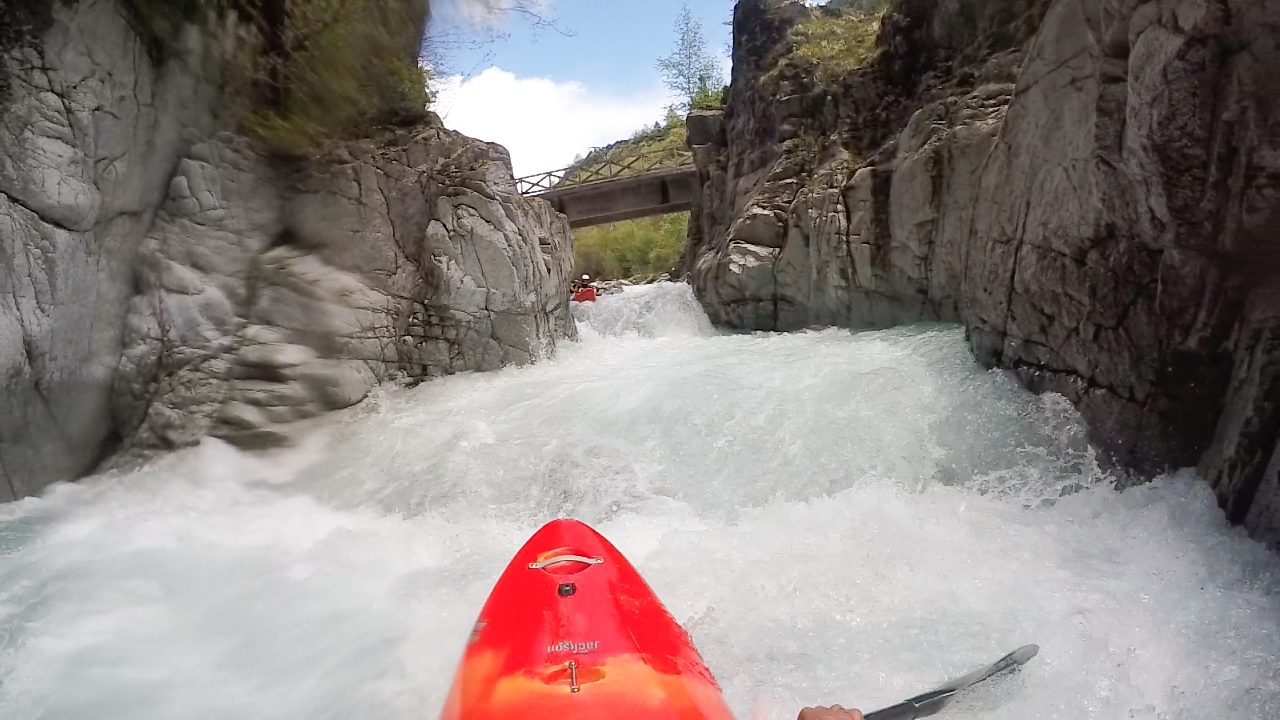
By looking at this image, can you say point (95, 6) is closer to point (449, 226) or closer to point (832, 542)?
point (449, 226)

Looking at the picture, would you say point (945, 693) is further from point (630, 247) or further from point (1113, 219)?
point (630, 247)

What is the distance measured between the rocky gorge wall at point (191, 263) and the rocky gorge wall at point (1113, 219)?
449 cm

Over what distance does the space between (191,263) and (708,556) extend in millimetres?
4319

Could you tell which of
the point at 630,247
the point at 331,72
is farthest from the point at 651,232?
the point at 331,72

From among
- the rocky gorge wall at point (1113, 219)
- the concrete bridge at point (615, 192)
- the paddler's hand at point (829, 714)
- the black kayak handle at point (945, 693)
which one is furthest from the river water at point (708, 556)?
the concrete bridge at point (615, 192)

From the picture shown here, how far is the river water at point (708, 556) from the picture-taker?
235 centimetres

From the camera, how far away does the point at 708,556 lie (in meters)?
3.21

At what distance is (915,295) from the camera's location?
25.8ft

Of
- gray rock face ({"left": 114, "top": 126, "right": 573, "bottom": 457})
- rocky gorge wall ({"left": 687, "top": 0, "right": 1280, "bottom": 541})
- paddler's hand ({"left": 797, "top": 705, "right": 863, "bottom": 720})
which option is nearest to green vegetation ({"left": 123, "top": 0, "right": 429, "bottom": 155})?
gray rock face ({"left": 114, "top": 126, "right": 573, "bottom": 457})

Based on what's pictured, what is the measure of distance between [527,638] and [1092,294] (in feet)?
11.3

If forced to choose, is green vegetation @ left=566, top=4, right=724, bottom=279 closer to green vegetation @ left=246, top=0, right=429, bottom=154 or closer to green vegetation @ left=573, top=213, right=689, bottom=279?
green vegetation @ left=573, top=213, right=689, bottom=279

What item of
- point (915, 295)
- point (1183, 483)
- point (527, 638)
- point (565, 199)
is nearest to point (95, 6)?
point (527, 638)

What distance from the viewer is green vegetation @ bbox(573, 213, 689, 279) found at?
26.1 m

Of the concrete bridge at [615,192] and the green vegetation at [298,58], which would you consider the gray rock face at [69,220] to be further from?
the concrete bridge at [615,192]
